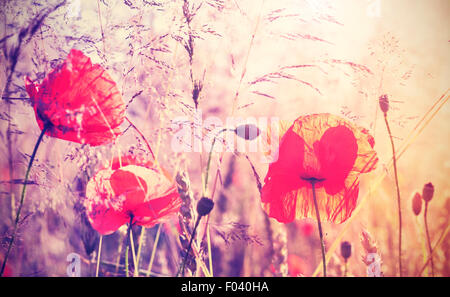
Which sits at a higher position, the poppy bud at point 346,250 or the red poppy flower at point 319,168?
the red poppy flower at point 319,168

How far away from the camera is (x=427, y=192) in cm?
99

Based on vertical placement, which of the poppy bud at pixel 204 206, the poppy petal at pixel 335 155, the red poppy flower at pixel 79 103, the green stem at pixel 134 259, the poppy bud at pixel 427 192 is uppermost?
the red poppy flower at pixel 79 103

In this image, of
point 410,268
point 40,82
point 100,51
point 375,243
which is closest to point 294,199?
point 375,243

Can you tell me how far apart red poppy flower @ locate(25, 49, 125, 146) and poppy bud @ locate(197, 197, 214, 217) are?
325 millimetres

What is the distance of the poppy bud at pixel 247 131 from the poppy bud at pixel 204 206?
220 millimetres

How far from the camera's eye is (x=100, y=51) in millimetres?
986

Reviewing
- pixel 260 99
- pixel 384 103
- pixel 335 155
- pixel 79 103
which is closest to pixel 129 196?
pixel 79 103

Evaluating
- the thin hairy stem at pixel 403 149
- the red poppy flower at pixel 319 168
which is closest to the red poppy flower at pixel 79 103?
the red poppy flower at pixel 319 168

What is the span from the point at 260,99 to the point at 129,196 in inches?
19.0

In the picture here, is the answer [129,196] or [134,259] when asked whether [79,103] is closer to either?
[129,196]

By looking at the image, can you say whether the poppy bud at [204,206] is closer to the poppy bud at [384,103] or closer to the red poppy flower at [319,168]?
the red poppy flower at [319,168]

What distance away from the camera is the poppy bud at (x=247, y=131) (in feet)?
3.21

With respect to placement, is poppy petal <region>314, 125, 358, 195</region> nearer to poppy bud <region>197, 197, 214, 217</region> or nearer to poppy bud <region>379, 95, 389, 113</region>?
poppy bud <region>379, 95, 389, 113</region>
